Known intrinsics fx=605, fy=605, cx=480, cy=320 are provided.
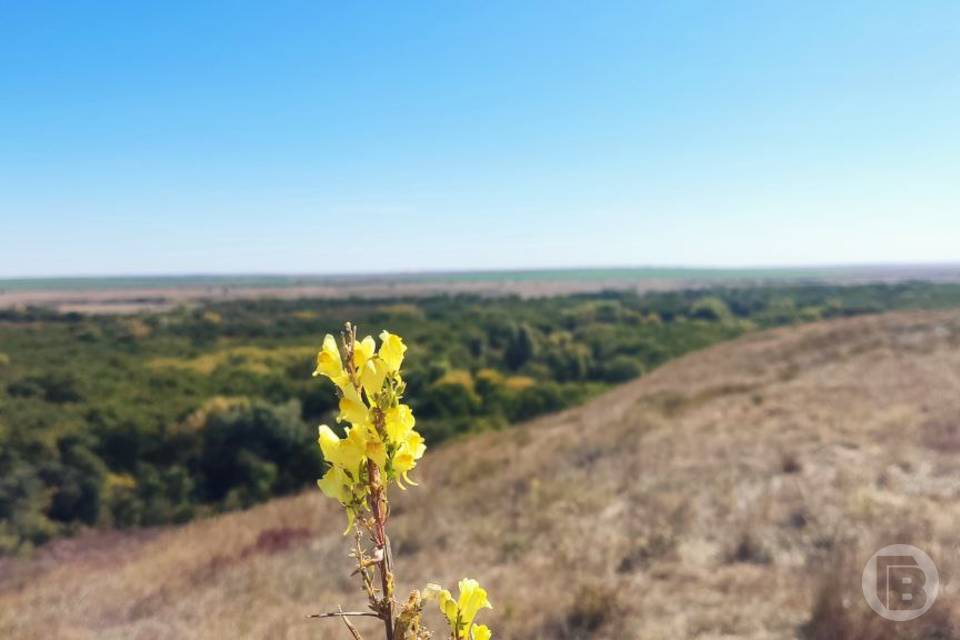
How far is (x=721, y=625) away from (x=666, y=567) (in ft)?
3.74

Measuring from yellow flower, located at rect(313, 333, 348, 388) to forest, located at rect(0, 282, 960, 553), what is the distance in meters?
4.25

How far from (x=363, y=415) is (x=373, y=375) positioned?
90 millimetres

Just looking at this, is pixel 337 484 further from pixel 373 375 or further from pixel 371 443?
pixel 373 375

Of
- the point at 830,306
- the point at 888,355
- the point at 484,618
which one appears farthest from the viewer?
the point at 830,306

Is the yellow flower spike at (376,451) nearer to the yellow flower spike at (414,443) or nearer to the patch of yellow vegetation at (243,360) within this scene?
the yellow flower spike at (414,443)

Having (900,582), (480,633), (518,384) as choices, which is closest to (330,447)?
(480,633)

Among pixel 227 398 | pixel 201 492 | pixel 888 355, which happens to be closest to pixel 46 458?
pixel 201 492

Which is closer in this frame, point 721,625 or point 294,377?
point 721,625

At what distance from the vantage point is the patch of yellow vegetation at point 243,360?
90.8ft

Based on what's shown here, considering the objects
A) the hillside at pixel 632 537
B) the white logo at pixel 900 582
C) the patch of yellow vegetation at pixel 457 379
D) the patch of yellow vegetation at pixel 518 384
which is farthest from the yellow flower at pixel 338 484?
the patch of yellow vegetation at pixel 518 384

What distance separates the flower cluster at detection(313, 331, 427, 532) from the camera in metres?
1.28

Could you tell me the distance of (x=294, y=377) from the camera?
27.6m

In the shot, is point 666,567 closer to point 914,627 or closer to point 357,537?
point 914,627

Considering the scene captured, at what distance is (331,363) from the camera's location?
129cm
